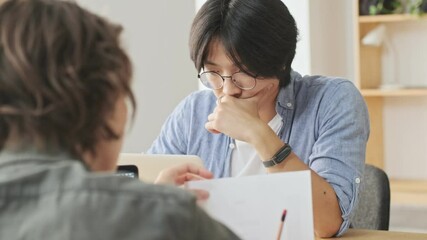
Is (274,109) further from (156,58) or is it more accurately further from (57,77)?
(156,58)

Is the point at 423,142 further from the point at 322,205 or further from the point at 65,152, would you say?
the point at 65,152

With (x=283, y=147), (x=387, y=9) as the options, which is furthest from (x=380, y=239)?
(x=387, y=9)

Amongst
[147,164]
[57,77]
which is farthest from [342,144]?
[57,77]

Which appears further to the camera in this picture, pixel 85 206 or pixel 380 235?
pixel 380 235

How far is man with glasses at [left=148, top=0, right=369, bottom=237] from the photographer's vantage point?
1.89 m

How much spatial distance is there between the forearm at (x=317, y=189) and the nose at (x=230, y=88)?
0.15 meters

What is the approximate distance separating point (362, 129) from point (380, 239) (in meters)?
0.34

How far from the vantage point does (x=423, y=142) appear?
149 inches

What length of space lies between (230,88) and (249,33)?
16cm

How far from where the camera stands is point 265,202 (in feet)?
4.82

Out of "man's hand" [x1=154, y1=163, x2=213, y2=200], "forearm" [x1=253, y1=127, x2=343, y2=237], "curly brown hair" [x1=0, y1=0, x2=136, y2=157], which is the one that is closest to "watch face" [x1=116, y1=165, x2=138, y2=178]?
"man's hand" [x1=154, y1=163, x2=213, y2=200]

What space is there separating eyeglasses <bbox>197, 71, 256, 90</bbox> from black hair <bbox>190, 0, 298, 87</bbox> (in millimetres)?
22

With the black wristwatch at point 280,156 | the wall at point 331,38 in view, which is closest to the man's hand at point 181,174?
the black wristwatch at point 280,156

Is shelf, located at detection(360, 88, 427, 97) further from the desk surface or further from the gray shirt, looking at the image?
the gray shirt
